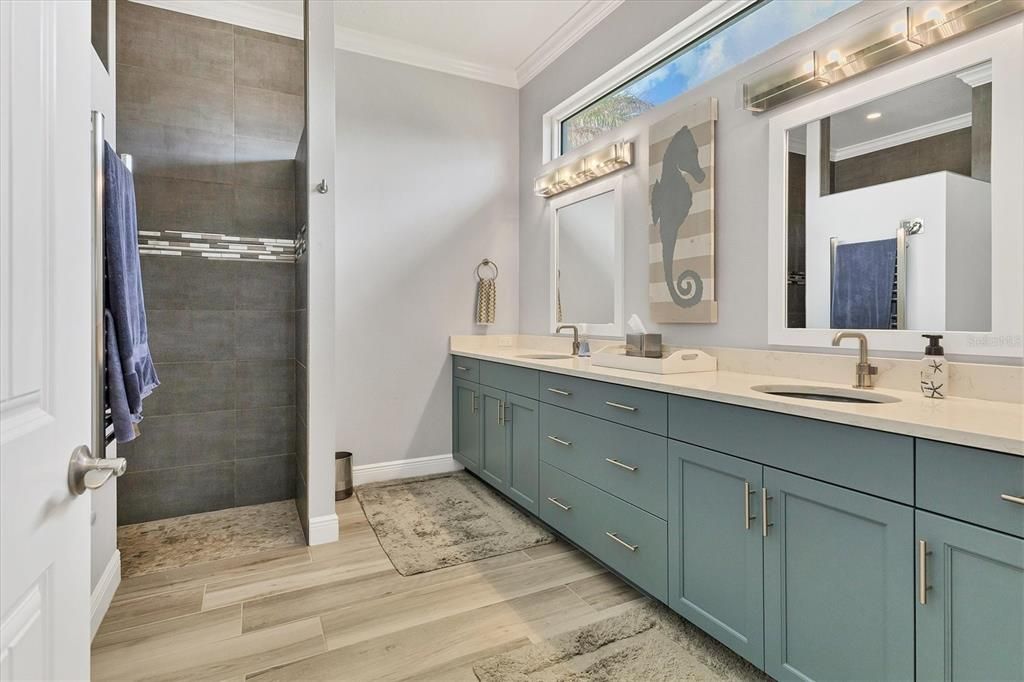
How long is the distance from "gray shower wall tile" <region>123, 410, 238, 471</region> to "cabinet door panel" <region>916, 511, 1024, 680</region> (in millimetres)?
3165

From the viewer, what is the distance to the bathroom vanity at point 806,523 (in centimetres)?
104

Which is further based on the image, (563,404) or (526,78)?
(526,78)

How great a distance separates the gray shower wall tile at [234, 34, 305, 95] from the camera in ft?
9.86

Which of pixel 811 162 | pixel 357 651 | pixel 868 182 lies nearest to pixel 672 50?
pixel 811 162

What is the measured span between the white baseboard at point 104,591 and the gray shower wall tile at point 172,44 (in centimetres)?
253

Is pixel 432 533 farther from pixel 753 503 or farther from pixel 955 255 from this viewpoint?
pixel 955 255

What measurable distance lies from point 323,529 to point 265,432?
2.84 feet

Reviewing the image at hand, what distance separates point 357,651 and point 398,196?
2.74 meters

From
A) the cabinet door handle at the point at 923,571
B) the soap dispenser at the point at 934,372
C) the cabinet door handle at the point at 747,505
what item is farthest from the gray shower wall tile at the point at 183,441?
the soap dispenser at the point at 934,372

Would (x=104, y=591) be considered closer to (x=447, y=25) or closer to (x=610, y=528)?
(x=610, y=528)

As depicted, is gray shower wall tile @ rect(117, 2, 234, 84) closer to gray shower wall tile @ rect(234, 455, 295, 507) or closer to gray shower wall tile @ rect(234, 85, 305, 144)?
gray shower wall tile @ rect(234, 85, 305, 144)

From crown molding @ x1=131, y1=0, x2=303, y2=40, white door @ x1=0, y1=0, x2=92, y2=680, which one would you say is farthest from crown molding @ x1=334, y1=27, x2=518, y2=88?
white door @ x1=0, y1=0, x2=92, y2=680

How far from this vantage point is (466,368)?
3502 millimetres

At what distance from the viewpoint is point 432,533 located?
8.62ft
